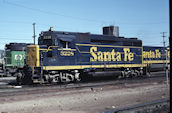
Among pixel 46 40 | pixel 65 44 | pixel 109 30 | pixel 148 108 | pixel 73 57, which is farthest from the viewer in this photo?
pixel 109 30

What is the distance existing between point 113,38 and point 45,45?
264 inches

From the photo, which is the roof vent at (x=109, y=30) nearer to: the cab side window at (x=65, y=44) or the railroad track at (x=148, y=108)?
the cab side window at (x=65, y=44)

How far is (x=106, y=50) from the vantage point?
19203mm

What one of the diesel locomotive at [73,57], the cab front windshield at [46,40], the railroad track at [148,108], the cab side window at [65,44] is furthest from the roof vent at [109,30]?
the railroad track at [148,108]


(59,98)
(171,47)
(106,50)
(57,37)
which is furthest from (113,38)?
(171,47)

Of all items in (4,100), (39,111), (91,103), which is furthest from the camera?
(4,100)

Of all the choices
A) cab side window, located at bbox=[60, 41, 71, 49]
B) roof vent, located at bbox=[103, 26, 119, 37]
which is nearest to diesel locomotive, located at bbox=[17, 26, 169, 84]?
cab side window, located at bbox=[60, 41, 71, 49]

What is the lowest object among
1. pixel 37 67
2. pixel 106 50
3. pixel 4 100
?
pixel 4 100

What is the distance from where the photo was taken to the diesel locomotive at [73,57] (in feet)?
51.4

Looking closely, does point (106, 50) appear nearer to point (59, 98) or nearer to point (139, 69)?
point (139, 69)

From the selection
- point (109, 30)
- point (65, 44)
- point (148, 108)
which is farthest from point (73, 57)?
point (148, 108)

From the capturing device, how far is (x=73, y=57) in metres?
17.0

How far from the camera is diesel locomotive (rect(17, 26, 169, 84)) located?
51.4 feet

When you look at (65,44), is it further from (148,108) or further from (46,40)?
(148,108)
